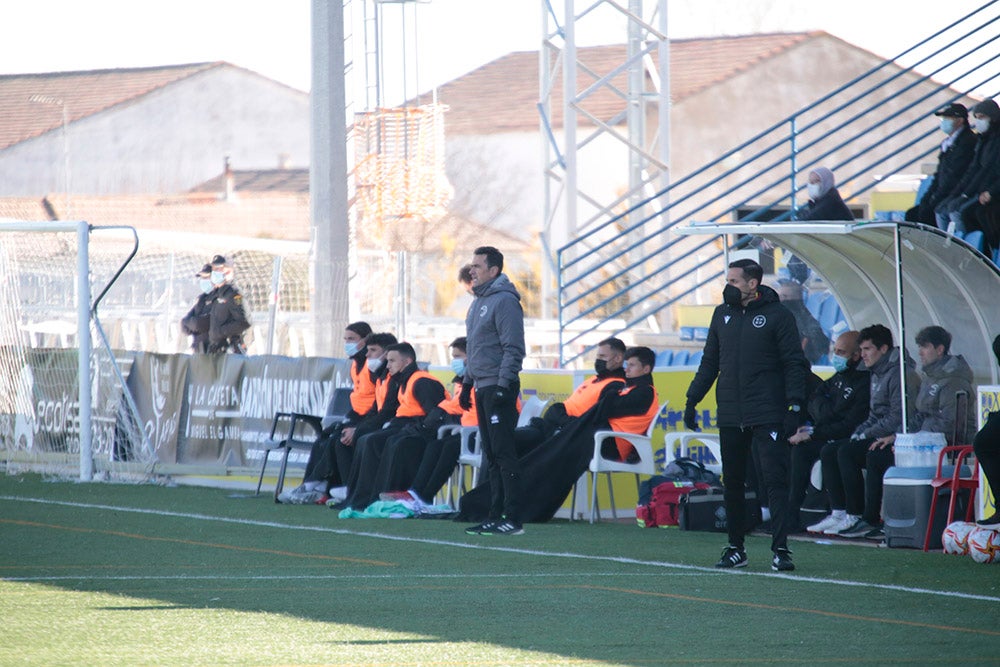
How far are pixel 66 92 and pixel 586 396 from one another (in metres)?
49.3

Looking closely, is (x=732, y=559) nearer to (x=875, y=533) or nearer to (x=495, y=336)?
(x=875, y=533)

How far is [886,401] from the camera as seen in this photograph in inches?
440

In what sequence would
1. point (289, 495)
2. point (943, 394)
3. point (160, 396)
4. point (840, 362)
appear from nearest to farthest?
1. point (943, 394)
2. point (840, 362)
3. point (289, 495)
4. point (160, 396)

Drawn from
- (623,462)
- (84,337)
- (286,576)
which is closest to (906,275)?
(623,462)

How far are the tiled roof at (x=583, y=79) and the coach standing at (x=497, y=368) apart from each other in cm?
3475

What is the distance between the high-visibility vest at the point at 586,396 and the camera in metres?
12.6

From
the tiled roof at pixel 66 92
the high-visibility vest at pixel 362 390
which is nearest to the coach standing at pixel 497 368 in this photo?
the high-visibility vest at pixel 362 390

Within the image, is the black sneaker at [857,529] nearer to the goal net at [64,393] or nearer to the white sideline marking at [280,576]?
the white sideline marking at [280,576]

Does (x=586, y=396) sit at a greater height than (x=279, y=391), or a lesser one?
lesser

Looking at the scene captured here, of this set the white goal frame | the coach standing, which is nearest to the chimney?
the white goal frame

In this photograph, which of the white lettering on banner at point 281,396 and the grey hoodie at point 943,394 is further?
the white lettering on banner at point 281,396

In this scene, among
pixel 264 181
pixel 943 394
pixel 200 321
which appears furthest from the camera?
pixel 264 181

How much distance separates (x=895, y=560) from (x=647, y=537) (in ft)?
6.80

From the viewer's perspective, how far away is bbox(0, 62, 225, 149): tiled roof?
5569cm
